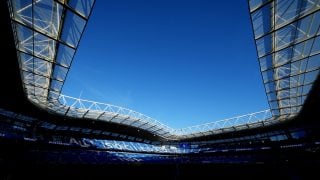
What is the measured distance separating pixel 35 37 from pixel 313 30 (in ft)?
64.0

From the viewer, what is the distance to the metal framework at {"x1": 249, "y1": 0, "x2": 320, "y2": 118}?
15000 millimetres

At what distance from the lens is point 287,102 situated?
27859 millimetres

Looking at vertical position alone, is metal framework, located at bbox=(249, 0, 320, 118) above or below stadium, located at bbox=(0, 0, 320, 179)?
above

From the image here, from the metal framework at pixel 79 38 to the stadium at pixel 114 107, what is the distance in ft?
0.20

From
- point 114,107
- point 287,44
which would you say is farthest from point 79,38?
point 114,107

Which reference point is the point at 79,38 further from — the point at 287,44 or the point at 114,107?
the point at 114,107

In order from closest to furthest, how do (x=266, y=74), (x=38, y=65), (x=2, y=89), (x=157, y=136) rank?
1. (x=38, y=65)
2. (x=266, y=74)
3. (x=2, y=89)
4. (x=157, y=136)

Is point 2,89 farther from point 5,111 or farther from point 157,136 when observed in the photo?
point 157,136

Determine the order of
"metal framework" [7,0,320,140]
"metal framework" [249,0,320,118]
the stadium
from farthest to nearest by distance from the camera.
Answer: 1. the stadium
2. "metal framework" [249,0,320,118]
3. "metal framework" [7,0,320,140]

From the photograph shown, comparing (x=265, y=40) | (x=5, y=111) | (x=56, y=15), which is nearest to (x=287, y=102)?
(x=265, y=40)

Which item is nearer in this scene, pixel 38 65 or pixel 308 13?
pixel 308 13

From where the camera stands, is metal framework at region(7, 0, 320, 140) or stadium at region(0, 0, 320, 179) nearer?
metal framework at region(7, 0, 320, 140)

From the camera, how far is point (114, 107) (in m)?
33.3

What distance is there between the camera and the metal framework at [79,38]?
1456 centimetres
